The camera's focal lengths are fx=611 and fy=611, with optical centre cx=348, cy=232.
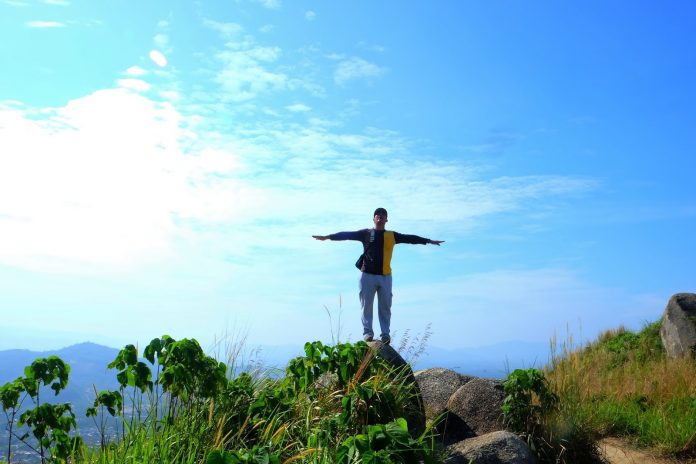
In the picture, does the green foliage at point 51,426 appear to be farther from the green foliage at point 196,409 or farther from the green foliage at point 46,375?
the green foliage at point 46,375

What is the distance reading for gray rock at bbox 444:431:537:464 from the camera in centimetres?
674

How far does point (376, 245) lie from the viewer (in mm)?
10828

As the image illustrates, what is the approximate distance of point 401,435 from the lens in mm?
4359

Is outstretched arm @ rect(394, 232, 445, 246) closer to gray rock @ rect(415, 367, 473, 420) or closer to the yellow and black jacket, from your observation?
the yellow and black jacket

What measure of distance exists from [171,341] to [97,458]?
4.40 feet

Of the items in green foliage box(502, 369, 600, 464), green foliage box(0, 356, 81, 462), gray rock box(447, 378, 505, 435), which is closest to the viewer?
green foliage box(0, 356, 81, 462)

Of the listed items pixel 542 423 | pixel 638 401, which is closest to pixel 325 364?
pixel 542 423

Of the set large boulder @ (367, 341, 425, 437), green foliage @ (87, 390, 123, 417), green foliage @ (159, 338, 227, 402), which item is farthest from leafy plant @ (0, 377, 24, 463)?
large boulder @ (367, 341, 425, 437)

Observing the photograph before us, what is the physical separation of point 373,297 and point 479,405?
110 inches

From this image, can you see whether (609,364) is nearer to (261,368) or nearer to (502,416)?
(502,416)

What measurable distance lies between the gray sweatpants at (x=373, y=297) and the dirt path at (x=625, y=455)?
3850 mm

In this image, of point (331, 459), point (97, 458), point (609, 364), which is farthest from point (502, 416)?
point (609, 364)

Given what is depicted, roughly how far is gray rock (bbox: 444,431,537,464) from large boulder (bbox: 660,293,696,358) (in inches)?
364

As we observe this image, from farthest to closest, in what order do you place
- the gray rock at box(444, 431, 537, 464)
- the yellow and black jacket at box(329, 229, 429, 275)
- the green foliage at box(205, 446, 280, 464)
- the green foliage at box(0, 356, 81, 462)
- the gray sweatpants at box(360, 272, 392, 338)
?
1. the yellow and black jacket at box(329, 229, 429, 275)
2. the gray sweatpants at box(360, 272, 392, 338)
3. the gray rock at box(444, 431, 537, 464)
4. the green foliage at box(0, 356, 81, 462)
5. the green foliage at box(205, 446, 280, 464)
